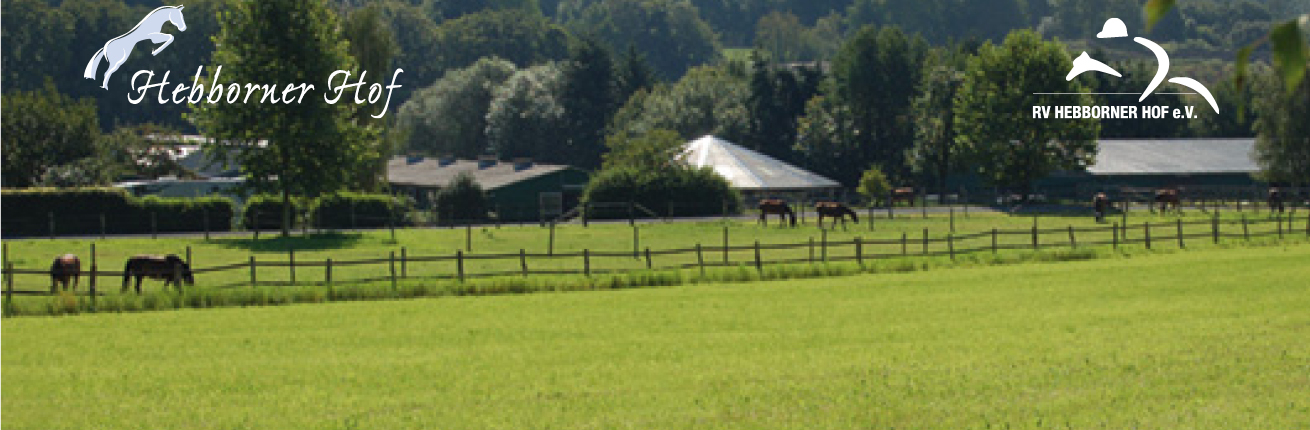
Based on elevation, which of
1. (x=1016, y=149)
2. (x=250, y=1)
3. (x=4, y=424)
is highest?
(x=250, y=1)

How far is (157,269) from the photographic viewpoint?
37531mm

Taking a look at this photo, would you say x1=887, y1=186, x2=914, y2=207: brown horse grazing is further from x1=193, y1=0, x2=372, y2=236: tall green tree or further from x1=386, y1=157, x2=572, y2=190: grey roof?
x1=193, y1=0, x2=372, y2=236: tall green tree

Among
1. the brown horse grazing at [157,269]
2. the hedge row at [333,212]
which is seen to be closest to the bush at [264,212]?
the hedge row at [333,212]

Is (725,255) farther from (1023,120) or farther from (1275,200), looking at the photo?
(1023,120)

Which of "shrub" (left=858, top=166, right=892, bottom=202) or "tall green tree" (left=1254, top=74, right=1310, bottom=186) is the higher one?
"tall green tree" (left=1254, top=74, right=1310, bottom=186)

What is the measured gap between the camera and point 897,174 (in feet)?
356

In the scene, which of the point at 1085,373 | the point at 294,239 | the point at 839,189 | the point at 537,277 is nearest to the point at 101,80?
the point at 839,189

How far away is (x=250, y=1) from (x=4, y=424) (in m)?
49.5

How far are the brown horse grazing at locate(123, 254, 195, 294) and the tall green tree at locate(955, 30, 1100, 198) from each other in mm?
60147

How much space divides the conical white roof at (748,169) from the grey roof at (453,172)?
388 inches

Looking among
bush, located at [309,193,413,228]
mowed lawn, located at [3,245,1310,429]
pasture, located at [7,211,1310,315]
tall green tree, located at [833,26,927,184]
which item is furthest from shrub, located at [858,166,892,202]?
mowed lawn, located at [3,245,1310,429]

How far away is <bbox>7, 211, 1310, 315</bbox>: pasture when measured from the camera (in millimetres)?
38312

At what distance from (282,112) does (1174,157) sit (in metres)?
66.4

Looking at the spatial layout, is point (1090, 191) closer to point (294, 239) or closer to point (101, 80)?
point (294, 239)
